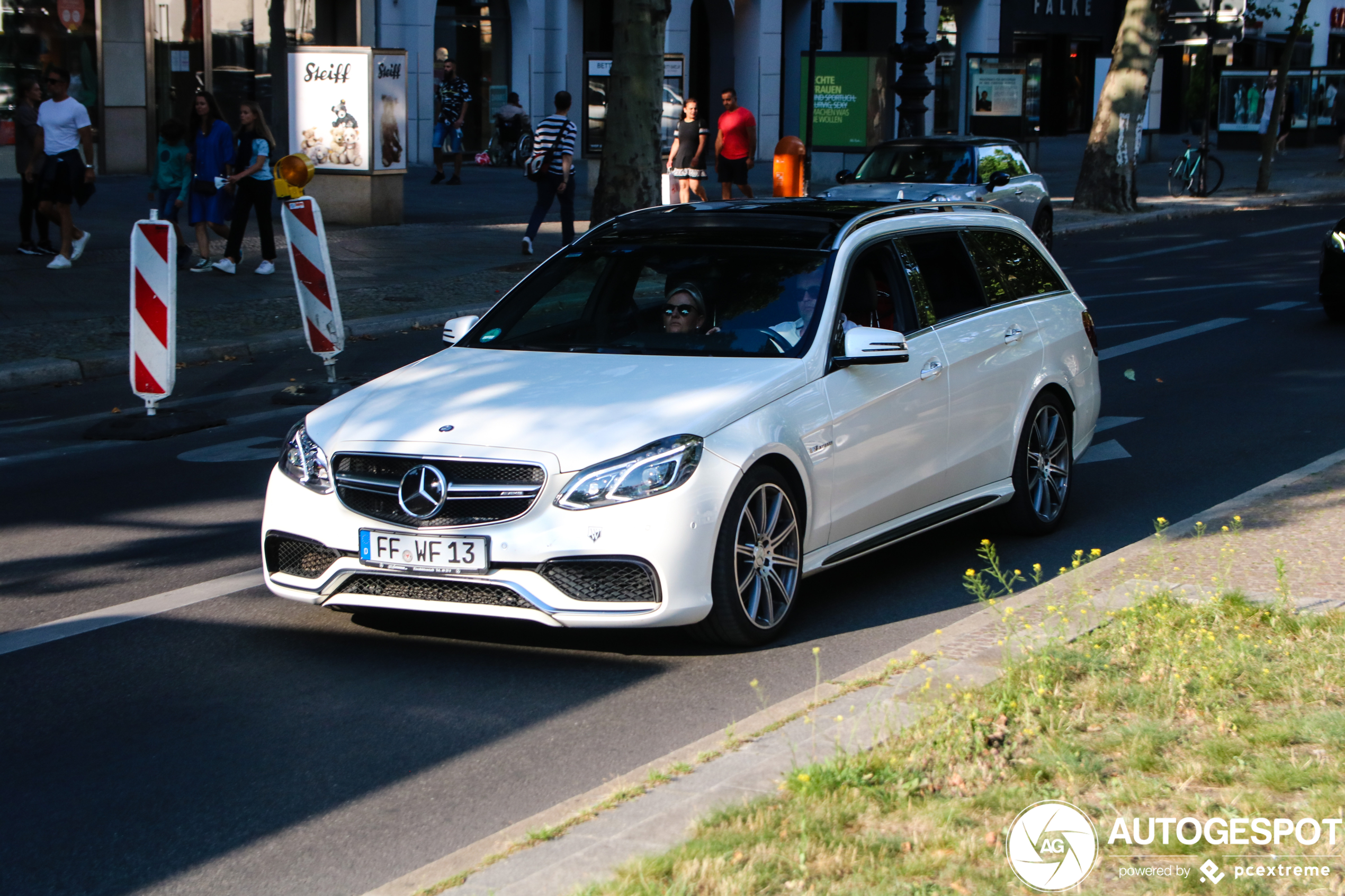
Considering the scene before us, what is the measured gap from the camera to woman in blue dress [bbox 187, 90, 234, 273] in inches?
645

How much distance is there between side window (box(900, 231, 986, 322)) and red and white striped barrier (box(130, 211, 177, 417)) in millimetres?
5090

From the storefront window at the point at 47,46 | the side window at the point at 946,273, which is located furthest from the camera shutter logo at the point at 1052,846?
the storefront window at the point at 47,46

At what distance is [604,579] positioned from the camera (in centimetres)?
562

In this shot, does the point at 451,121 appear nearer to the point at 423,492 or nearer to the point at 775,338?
the point at 775,338

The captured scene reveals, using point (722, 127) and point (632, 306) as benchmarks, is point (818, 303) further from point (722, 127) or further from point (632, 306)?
point (722, 127)

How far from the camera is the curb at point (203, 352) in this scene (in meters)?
12.0

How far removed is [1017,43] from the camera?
53688 mm

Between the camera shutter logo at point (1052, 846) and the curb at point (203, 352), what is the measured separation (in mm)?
9804

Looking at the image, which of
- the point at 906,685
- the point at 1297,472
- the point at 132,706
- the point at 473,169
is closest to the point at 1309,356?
the point at 1297,472

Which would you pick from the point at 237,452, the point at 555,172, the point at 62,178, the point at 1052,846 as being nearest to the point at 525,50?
the point at 555,172

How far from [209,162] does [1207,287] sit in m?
10.9

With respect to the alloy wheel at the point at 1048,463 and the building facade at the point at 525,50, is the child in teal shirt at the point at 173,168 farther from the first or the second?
the alloy wheel at the point at 1048,463

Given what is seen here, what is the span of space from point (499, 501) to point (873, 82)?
24.4 metres

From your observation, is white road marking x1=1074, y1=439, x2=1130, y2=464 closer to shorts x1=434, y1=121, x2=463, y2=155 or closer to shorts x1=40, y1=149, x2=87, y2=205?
shorts x1=40, y1=149, x2=87, y2=205
